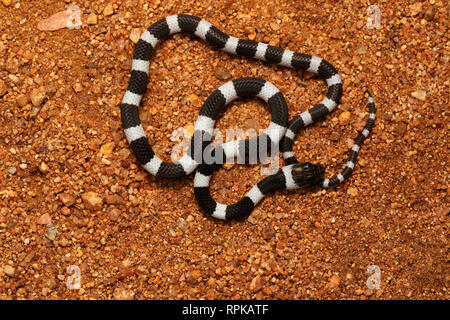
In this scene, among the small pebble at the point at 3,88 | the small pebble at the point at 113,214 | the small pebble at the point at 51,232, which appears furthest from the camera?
the small pebble at the point at 3,88

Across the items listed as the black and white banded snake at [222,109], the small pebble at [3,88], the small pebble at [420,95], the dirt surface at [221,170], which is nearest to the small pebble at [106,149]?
the dirt surface at [221,170]

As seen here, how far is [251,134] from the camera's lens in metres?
4.92

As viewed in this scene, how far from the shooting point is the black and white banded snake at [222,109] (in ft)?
15.3

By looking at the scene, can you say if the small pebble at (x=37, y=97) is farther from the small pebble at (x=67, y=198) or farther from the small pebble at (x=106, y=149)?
the small pebble at (x=67, y=198)

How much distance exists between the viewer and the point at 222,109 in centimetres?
495

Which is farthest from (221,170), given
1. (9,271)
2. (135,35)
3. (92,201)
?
(9,271)

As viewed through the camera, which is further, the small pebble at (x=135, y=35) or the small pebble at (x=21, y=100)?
the small pebble at (x=135, y=35)

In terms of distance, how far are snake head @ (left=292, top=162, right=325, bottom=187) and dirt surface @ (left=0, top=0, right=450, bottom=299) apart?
21 cm

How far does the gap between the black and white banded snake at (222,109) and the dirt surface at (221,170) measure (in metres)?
0.15

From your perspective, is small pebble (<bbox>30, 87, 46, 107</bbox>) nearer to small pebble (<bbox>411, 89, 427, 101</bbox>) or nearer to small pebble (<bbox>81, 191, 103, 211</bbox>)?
small pebble (<bbox>81, 191, 103, 211</bbox>)

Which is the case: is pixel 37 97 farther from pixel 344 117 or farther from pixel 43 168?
pixel 344 117

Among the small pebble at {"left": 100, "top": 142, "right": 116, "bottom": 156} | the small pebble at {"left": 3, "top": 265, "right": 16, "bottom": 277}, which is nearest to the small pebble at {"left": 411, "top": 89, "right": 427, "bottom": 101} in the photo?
the small pebble at {"left": 100, "top": 142, "right": 116, "bottom": 156}

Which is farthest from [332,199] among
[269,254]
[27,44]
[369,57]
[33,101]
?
[27,44]

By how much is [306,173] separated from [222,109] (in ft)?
4.05
